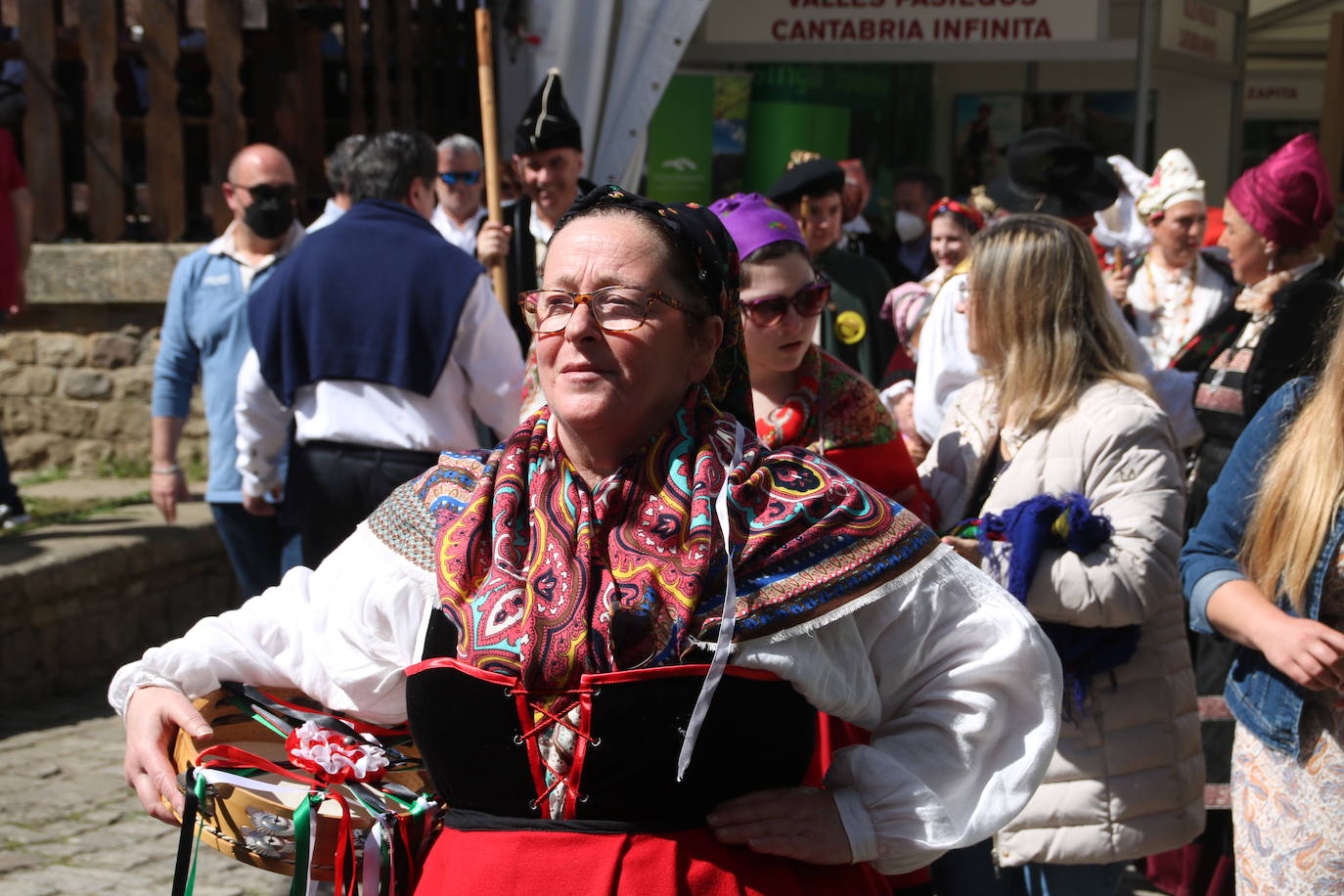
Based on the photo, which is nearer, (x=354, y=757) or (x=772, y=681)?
(x=772, y=681)

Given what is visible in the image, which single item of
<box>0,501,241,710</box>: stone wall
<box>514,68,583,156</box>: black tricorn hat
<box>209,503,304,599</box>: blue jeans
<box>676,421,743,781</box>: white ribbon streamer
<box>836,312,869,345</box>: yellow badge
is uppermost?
<box>514,68,583,156</box>: black tricorn hat

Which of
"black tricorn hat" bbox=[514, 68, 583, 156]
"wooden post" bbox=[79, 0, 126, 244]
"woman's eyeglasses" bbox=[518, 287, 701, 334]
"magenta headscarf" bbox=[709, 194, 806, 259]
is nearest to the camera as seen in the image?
"woman's eyeglasses" bbox=[518, 287, 701, 334]

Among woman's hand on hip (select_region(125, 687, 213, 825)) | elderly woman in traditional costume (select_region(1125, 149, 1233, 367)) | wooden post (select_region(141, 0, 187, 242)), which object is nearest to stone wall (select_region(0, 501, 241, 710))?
wooden post (select_region(141, 0, 187, 242))

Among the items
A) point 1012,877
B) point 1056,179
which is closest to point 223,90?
point 1056,179

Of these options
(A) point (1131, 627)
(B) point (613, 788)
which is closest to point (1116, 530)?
(A) point (1131, 627)

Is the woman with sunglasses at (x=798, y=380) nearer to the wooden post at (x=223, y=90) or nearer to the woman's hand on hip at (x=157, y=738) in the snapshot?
the woman's hand on hip at (x=157, y=738)

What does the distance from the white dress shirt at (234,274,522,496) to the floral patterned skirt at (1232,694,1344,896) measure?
251 cm

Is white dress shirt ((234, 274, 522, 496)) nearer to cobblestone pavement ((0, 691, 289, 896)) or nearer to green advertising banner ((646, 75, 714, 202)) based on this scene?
cobblestone pavement ((0, 691, 289, 896))

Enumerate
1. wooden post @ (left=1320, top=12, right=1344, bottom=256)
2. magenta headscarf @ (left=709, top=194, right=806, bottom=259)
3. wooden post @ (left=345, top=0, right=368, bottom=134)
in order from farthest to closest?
wooden post @ (left=345, top=0, right=368, bottom=134) → wooden post @ (left=1320, top=12, right=1344, bottom=256) → magenta headscarf @ (left=709, top=194, right=806, bottom=259)

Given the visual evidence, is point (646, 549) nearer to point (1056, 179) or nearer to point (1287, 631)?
point (1287, 631)

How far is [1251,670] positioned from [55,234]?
7.02 meters

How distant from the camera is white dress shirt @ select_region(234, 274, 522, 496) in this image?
457 centimetres

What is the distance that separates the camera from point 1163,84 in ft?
38.0

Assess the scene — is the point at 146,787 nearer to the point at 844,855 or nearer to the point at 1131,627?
the point at 844,855
